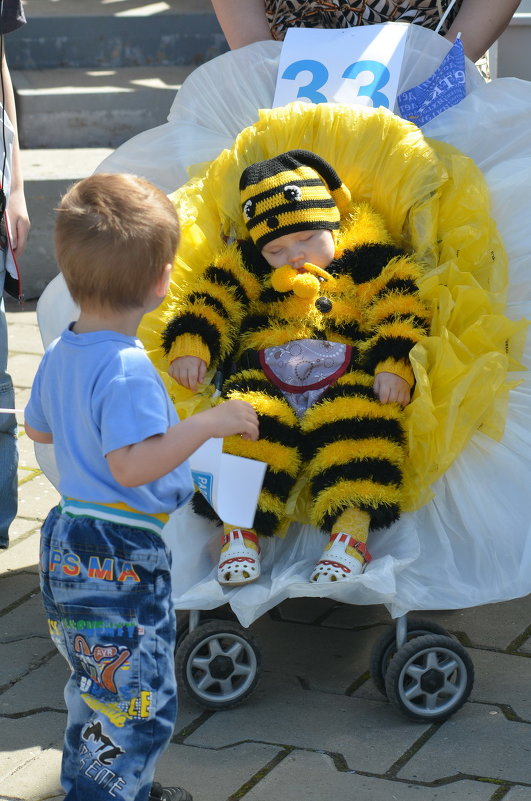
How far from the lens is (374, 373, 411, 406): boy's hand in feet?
8.86

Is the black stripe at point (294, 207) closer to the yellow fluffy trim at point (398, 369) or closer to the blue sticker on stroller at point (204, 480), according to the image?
the yellow fluffy trim at point (398, 369)

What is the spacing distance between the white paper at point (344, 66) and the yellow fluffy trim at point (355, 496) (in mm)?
1204

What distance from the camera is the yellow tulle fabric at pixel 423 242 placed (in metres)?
2.66

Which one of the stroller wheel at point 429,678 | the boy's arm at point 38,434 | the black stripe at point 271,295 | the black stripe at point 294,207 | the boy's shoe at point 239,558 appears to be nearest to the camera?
the boy's arm at point 38,434

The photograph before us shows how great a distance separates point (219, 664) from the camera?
2.55m

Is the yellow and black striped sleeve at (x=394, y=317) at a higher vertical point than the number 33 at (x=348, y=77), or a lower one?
lower

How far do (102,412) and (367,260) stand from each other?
3.95 feet

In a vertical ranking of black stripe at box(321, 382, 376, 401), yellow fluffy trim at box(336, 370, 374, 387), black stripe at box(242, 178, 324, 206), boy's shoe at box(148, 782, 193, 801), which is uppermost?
black stripe at box(242, 178, 324, 206)

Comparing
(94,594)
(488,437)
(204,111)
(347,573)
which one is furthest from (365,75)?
(94,594)

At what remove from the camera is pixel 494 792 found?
2.27 m

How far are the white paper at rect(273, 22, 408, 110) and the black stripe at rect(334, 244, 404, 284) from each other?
1.79ft

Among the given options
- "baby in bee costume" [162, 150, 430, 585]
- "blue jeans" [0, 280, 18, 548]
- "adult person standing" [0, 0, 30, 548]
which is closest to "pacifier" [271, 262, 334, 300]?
"baby in bee costume" [162, 150, 430, 585]

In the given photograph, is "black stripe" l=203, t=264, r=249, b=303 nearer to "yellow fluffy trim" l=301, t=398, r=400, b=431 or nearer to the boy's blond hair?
"yellow fluffy trim" l=301, t=398, r=400, b=431

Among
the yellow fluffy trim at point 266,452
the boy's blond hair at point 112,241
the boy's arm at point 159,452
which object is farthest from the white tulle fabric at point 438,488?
the boy's blond hair at point 112,241
